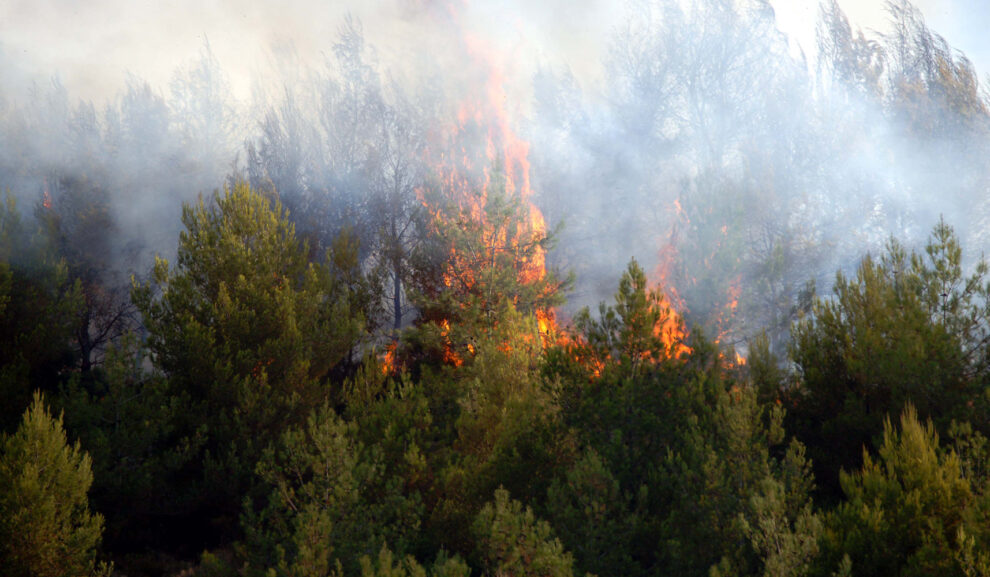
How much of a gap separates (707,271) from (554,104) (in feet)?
61.9

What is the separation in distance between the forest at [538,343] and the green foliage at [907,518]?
4 cm

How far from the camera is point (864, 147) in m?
28.9

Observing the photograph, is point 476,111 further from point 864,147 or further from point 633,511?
point 633,511

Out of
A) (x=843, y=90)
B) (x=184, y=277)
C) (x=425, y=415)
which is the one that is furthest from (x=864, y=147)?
(x=184, y=277)

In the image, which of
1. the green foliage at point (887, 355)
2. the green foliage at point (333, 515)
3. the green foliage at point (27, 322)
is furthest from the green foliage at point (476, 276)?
the green foliage at point (27, 322)

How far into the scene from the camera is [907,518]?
7.55 metres

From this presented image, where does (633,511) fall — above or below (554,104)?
below

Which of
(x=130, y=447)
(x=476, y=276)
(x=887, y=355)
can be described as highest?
(x=476, y=276)

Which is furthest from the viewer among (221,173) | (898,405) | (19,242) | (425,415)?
(221,173)

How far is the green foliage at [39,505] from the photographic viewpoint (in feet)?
29.0

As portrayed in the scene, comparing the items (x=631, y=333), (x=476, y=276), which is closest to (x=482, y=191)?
(x=476, y=276)

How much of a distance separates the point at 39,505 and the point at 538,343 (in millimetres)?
9635

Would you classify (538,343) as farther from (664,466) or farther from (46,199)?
(46,199)

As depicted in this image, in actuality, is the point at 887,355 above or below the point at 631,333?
below
